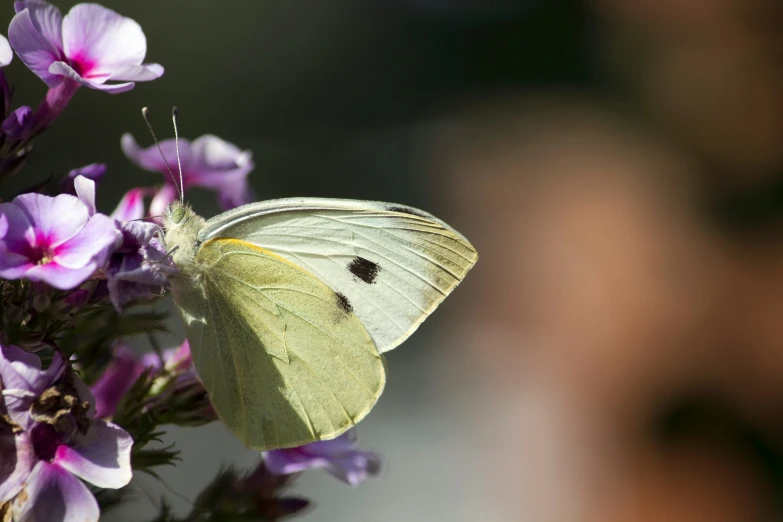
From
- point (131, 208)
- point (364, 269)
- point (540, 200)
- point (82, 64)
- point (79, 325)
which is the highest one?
point (82, 64)

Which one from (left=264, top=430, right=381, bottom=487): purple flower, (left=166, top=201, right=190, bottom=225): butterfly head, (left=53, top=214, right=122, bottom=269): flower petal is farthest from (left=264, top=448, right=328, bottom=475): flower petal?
(left=53, top=214, right=122, bottom=269): flower petal

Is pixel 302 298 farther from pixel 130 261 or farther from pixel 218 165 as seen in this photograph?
pixel 130 261

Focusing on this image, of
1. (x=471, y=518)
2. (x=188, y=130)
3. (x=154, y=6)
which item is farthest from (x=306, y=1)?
(x=471, y=518)

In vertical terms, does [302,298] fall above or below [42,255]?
below

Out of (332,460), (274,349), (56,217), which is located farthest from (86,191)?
(332,460)

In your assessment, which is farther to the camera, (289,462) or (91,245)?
(289,462)

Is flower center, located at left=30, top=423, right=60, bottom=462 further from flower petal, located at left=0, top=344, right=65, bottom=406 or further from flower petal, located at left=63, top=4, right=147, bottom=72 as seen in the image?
flower petal, located at left=63, top=4, right=147, bottom=72

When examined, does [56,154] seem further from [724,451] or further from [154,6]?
[724,451]
